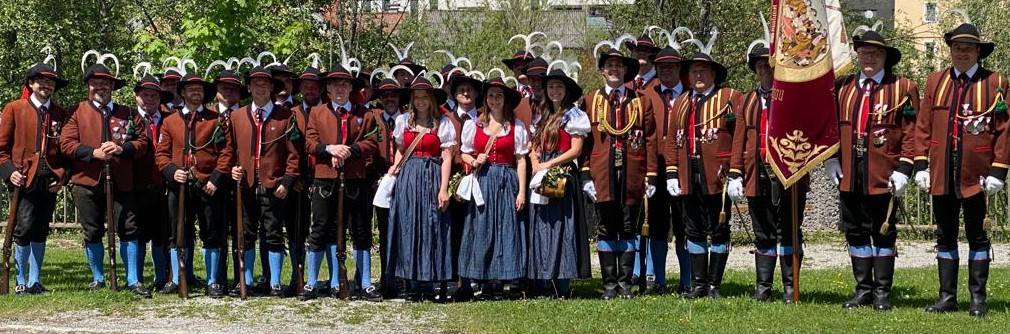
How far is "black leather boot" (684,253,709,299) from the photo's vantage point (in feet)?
34.9

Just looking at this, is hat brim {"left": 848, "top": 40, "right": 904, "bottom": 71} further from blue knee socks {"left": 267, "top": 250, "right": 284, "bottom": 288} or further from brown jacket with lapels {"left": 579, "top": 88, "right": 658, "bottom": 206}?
blue knee socks {"left": 267, "top": 250, "right": 284, "bottom": 288}

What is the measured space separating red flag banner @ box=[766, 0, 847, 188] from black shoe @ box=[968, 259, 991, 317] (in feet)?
4.29

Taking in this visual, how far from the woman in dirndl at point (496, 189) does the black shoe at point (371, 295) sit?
0.84 meters

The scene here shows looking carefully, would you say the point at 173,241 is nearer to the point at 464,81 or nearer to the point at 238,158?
the point at 238,158

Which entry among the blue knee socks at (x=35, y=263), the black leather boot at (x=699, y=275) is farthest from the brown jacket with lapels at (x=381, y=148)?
the blue knee socks at (x=35, y=263)

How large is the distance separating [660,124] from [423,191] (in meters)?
2.01

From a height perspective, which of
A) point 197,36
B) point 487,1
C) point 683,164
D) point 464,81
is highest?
point 487,1

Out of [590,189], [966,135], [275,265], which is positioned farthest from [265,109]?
[966,135]

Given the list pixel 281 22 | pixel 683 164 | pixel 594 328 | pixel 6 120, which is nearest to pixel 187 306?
pixel 6 120

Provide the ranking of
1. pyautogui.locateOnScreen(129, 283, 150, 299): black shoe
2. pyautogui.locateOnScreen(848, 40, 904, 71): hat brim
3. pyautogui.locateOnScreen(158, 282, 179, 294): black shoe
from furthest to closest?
pyautogui.locateOnScreen(158, 282, 179, 294): black shoe → pyautogui.locateOnScreen(129, 283, 150, 299): black shoe → pyautogui.locateOnScreen(848, 40, 904, 71): hat brim

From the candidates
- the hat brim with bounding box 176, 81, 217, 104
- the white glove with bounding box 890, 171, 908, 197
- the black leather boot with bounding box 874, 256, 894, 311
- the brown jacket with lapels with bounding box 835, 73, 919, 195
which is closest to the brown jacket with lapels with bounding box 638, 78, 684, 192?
the brown jacket with lapels with bounding box 835, 73, 919, 195

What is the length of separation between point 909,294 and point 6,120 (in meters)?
7.89

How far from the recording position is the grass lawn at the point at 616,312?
→ 9039mm

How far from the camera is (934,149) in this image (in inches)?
367
